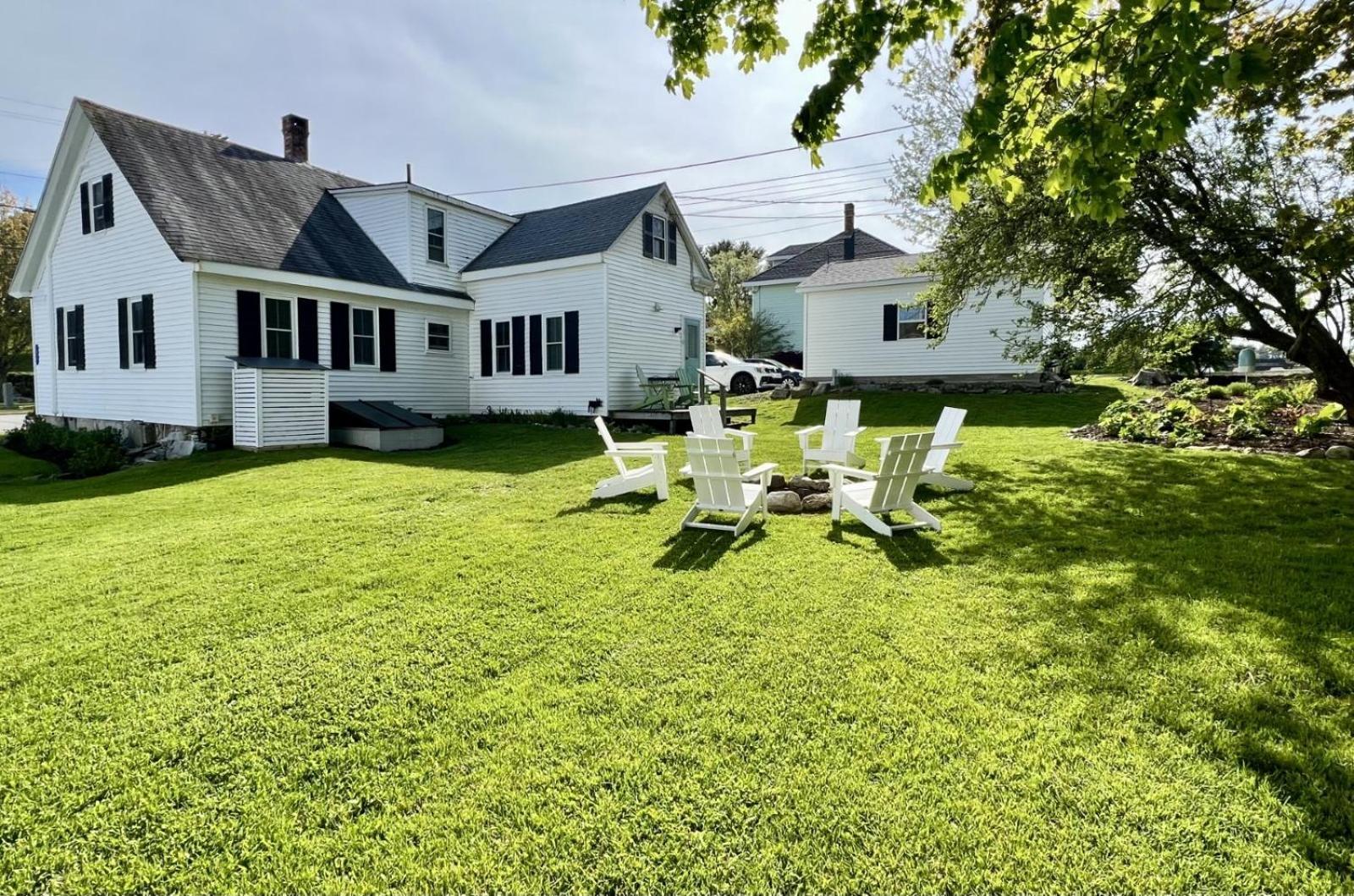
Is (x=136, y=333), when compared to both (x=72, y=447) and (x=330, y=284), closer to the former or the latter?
(x=72, y=447)

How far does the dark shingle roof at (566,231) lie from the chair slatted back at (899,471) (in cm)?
1123

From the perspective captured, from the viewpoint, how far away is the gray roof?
65.8 feet

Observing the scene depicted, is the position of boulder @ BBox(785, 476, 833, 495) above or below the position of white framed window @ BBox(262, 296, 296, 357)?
below

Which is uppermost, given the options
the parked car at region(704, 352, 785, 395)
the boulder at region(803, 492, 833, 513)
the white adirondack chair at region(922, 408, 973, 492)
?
the parked car at region(704, 352, 785, 395)

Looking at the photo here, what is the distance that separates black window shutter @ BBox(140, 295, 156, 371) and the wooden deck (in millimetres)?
9425

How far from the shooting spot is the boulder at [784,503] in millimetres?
6758

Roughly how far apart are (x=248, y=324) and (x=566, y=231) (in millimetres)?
7639

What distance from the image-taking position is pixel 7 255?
1281 inches

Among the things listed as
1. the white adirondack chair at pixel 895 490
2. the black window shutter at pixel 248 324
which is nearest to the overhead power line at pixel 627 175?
the black window shutter at pixel 248 324

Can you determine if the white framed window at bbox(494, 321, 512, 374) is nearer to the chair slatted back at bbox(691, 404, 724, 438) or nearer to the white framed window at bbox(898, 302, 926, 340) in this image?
the chair slatted back at bbox(691, 404, 724, 438)

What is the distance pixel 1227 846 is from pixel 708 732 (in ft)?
5.58

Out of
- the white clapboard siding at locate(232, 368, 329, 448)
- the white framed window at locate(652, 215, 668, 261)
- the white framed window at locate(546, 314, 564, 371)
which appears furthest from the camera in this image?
the white framed window at locate(652, 215, 668, 261)

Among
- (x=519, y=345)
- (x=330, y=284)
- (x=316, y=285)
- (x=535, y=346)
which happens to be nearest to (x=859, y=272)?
(x=535, y=346)

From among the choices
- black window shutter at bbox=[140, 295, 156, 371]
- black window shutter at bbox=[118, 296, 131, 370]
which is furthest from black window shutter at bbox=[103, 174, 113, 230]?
black window shutter at bbox=[140, 295, 156, 371]
